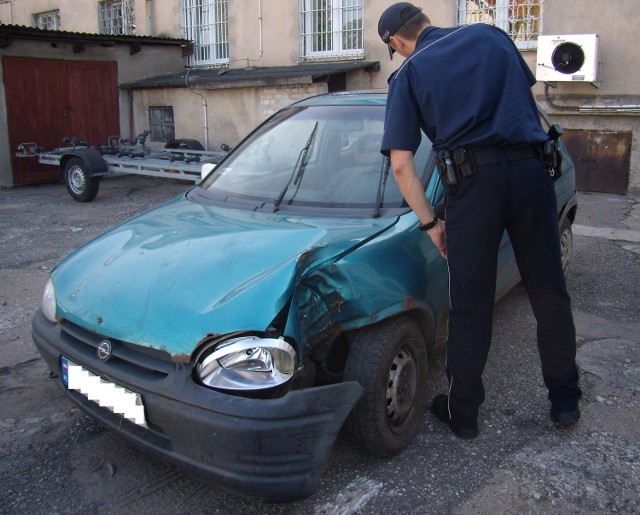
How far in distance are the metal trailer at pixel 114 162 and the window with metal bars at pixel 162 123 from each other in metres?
3.19

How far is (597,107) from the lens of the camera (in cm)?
895

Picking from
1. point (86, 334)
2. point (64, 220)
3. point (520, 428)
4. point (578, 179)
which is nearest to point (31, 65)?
point (64, 220)

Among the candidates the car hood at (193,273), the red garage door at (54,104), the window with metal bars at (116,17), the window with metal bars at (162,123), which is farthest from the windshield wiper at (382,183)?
the window with metal bars at (116,17)

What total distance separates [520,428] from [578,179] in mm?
7427

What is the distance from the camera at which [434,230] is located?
2.79 metres

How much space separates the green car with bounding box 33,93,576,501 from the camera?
84.4 inches

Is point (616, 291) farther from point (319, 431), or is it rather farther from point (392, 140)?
point (319, 431)

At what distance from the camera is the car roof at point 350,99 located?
3693 millimetres

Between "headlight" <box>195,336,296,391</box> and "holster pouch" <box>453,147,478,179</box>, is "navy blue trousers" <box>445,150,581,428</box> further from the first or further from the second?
"headlight" <box>195,336,296,391</box>

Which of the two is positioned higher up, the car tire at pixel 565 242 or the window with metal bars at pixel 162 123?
the window with metal bars at pixel 162 123

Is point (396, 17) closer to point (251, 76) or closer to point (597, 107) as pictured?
point (597, 107)

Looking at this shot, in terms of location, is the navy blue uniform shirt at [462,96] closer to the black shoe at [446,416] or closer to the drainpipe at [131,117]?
the black shoe at [446,416]

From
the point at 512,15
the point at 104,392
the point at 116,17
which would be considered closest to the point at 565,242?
the point at 104,392

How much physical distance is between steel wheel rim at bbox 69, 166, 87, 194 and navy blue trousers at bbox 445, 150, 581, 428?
26.1ft
